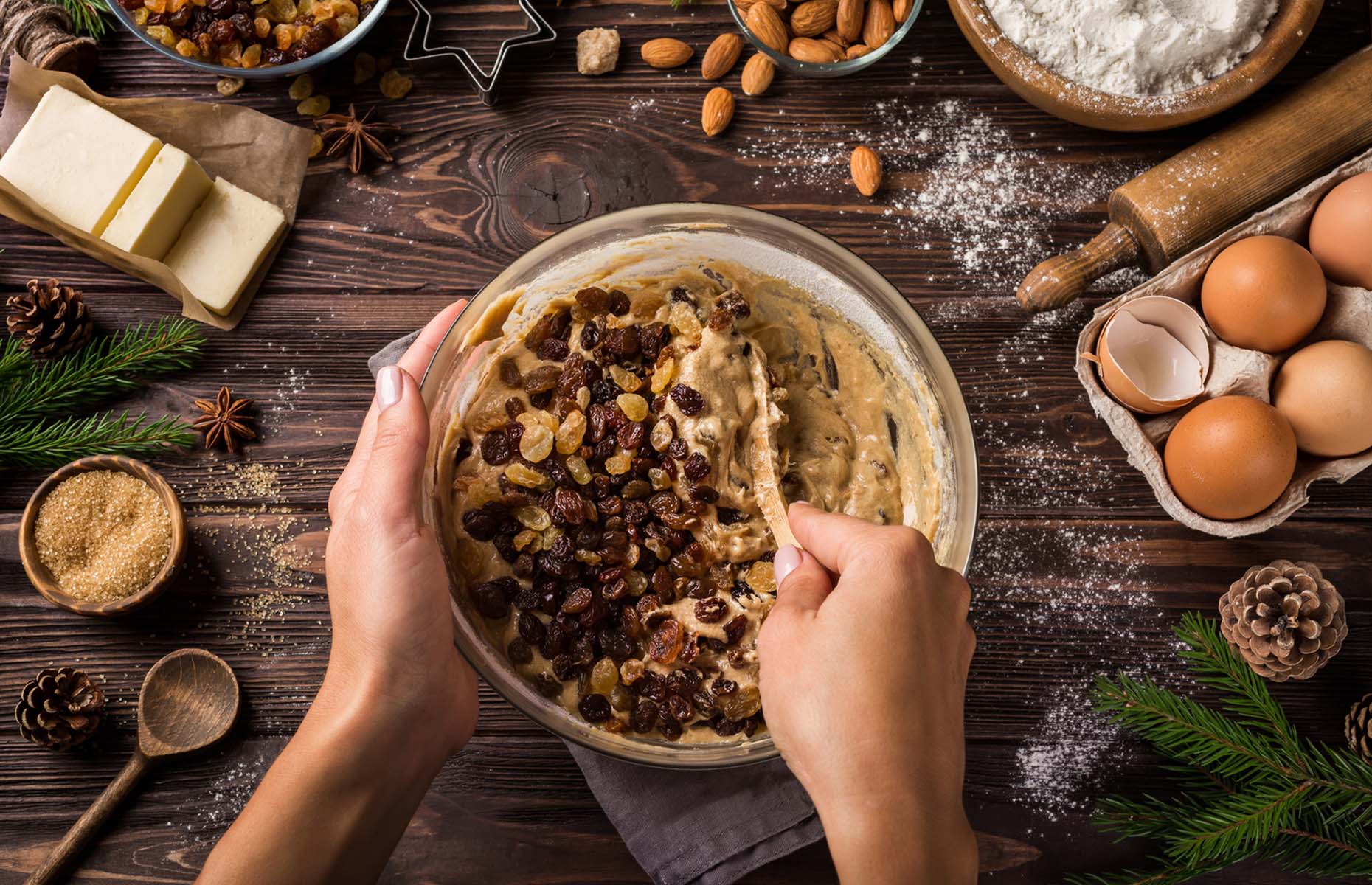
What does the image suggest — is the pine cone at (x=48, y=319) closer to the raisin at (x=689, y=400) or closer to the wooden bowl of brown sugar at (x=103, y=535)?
the wooden bowl of brown sugar at (x=103, y=535)

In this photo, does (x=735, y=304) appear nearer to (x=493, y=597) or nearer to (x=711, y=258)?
(x=711, y=258)

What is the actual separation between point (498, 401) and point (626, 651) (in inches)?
23.6

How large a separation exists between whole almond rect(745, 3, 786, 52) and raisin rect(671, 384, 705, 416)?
91cm

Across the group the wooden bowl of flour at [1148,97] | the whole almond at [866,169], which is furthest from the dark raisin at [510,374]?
the wooden bowl of flour at [1148,97]

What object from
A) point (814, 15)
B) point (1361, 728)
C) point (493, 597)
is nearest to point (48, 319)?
point (493, 597)

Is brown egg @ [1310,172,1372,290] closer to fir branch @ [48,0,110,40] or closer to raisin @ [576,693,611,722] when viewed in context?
raisin @ [576,693,611,722]

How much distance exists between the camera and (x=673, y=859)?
2043 mm

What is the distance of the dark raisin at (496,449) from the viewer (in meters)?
1.93

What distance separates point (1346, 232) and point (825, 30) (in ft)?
4.09

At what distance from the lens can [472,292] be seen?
225 centimetres

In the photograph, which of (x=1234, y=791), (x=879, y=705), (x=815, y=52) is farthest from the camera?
(x=815, y=52)

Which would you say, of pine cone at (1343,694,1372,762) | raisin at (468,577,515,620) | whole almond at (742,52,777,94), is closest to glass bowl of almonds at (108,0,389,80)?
whole almond at (742,52,777,94)

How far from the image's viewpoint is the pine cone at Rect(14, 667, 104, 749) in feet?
6.81

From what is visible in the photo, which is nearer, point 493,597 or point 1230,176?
point 493,597
